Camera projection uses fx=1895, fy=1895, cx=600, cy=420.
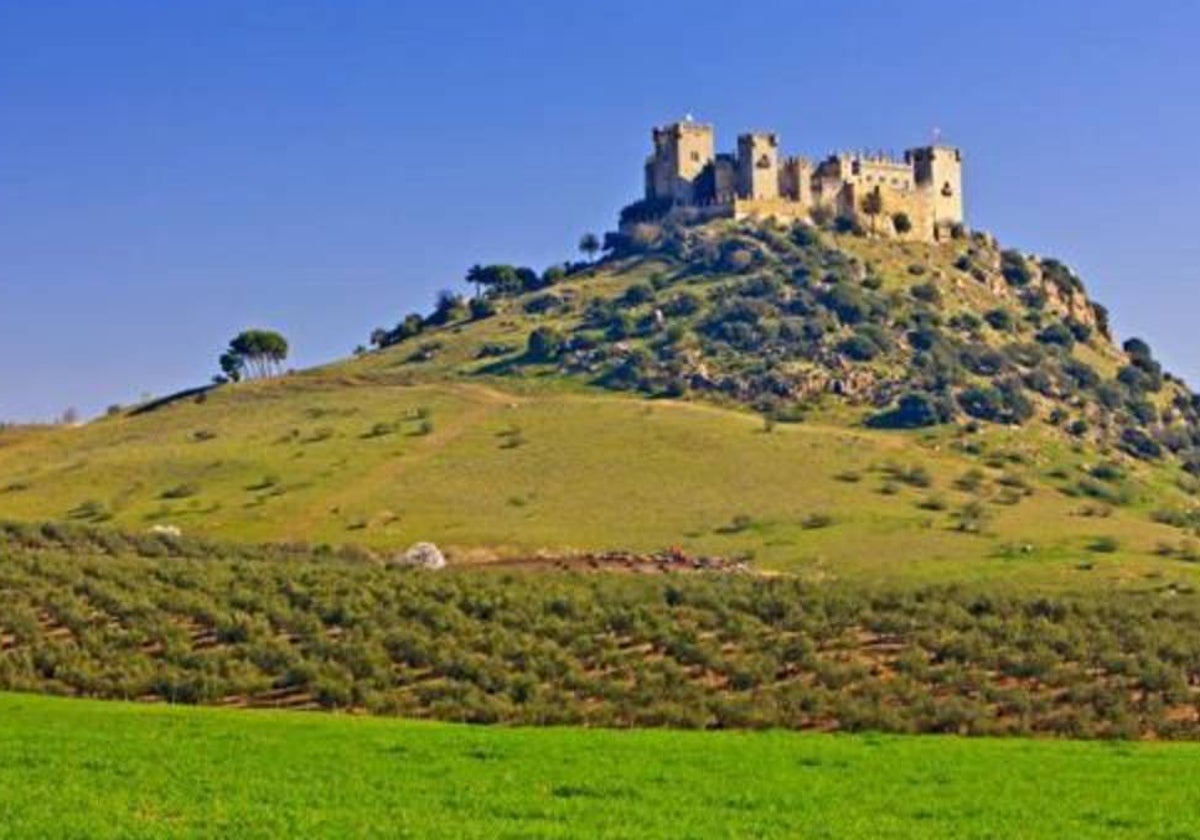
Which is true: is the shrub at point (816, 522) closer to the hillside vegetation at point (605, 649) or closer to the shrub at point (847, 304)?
the hillside vegetation at point (605, 649)

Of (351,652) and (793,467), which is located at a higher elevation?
(793,467)

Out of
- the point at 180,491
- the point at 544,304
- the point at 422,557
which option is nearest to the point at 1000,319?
the point at 544,304

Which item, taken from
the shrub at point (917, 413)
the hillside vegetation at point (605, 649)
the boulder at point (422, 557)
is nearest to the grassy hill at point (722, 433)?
the shrub at point (917, 413)

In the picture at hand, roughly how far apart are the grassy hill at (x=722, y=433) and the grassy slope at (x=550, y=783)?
40528mm

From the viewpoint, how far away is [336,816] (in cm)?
2150

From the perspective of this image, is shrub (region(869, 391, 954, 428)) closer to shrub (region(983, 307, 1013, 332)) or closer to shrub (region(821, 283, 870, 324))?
shrub (region(821, 283, 870, 324))

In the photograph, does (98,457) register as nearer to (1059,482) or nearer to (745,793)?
(1059,482)

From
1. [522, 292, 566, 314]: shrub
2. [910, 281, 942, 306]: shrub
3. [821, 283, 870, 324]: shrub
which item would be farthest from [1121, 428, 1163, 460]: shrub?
[522, 292, 566, 314]: shrub

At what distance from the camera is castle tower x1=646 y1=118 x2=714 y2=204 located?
148750mm

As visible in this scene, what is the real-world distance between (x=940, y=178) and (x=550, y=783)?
444 ft

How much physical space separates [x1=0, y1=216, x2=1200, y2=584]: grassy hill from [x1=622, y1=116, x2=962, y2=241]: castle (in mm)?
2918

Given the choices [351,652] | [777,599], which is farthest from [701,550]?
[351,652]

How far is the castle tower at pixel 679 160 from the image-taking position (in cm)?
14875

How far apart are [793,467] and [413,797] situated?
2822 inches
